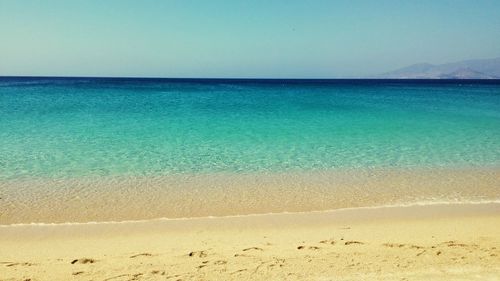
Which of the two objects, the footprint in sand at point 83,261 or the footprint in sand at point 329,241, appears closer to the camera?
the footprint in sand at point 83,261

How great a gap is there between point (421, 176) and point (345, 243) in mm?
4543

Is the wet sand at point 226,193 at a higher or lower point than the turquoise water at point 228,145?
lower

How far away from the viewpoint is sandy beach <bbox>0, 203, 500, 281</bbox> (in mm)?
4109

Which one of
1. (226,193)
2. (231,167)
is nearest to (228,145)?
(231,167)

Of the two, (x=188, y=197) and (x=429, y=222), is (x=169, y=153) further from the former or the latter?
(x=429, y=222)

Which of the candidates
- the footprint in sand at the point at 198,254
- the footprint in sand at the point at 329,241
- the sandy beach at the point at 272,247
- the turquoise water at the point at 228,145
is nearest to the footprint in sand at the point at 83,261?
the sandy beach at the point at 272,247

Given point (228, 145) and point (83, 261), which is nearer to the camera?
point (83, 261)

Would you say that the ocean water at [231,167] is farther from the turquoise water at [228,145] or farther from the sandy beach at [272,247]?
the sandy beach at [272,247]

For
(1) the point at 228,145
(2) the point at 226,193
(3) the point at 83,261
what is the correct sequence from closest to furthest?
(3) the point at 83,261, (2) the point at 226,193, (1) the point at 228,145

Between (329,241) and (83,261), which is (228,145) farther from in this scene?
(83,261)

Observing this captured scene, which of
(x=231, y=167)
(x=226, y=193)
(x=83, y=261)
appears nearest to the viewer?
(x=83, y=261)

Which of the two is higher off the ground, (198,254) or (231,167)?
(231,167)

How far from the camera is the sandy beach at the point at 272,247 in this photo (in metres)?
4.11

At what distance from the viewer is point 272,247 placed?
4.90 m
